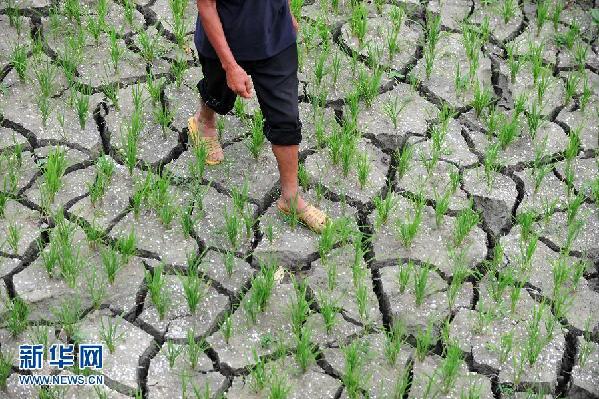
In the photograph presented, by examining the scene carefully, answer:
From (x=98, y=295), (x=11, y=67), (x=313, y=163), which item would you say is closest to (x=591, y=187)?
(x=313, y=163)

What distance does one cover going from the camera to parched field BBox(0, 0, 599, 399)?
381cm

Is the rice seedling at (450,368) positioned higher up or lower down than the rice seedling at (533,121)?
lower down

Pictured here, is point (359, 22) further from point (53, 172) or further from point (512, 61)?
point (53, 172)

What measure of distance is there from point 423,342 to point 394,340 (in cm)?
12

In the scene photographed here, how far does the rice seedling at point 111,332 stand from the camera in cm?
376

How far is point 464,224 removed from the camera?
13.9 feet

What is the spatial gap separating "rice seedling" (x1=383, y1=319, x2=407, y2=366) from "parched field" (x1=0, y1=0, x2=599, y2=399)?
Result: 1 centimetres

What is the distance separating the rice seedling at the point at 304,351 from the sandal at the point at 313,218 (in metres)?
0.57

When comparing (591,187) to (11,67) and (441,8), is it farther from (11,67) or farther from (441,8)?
(11,67)

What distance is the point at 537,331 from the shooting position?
3.83m

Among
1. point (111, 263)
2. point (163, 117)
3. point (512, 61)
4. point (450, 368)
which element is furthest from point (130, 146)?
point (512, 61)

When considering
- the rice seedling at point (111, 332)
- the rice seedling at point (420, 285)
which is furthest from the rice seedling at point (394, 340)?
the rice seedling at point (111, 332)

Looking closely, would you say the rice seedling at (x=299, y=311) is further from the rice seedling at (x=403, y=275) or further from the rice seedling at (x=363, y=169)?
the rice seedling at (x=363, y=169)

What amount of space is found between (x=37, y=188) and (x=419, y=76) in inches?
72.9
